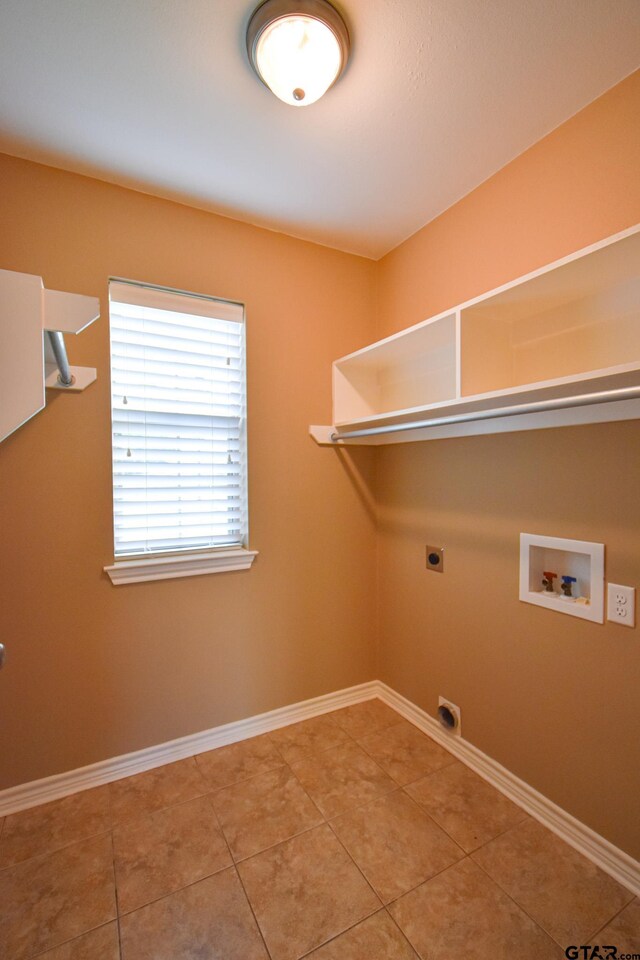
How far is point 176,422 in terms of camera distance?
1896 mm

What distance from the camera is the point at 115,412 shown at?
1.76 meters

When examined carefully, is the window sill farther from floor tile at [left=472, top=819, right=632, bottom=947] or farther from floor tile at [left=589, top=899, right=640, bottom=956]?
floor tile at [left=589, top=899, right=640, bottom=956]

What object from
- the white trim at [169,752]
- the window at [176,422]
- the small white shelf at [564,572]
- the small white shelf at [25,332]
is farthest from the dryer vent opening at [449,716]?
the small white shelf at [25,332]

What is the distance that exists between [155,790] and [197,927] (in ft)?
2.00

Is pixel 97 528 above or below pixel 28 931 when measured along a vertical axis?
above

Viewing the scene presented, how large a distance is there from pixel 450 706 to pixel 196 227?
245 centimetres

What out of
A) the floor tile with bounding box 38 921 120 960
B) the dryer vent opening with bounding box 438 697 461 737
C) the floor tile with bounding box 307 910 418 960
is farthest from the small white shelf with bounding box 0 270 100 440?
the dryer vent opening with bounding box 438 697 461 737

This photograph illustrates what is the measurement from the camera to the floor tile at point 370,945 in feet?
3.62

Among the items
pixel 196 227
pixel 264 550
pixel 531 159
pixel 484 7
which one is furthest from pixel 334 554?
pixel 484 7

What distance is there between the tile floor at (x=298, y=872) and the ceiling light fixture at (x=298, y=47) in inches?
93.0

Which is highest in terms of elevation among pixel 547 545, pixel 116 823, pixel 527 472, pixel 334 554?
pixel 527 472

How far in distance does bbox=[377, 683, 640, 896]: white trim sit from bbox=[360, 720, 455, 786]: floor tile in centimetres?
5

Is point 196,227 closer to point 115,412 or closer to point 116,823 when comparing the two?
point 115,412

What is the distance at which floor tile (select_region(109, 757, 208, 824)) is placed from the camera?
161cm
